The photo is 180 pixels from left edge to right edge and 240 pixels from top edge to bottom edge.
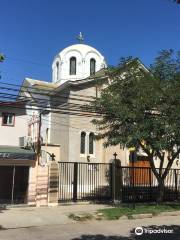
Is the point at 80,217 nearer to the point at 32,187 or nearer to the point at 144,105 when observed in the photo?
the point at 32,187

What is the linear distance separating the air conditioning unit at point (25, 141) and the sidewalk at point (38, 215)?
193 inches

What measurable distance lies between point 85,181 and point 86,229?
9.81 metres

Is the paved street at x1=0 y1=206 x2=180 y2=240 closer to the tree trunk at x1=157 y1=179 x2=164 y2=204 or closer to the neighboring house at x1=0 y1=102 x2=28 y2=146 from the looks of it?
the tree trunk at x1=157 y1=179 x2=164 y2=204

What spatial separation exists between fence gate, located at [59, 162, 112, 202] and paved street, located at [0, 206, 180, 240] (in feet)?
12.8

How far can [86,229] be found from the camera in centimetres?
1521

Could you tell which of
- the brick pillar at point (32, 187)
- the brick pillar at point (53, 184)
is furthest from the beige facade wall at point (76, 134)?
the brick pillar at point (53, 184)

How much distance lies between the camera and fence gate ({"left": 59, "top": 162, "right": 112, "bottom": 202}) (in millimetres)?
22828

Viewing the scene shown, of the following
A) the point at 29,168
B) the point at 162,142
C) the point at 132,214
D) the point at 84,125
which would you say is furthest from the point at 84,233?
the point at 84,125

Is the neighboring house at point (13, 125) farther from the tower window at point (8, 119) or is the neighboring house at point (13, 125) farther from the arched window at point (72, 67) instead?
the arched window at point (72, 67)

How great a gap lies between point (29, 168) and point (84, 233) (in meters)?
8.46

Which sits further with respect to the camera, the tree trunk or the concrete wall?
the concrete wall

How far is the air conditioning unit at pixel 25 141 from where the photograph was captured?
81.0 ft

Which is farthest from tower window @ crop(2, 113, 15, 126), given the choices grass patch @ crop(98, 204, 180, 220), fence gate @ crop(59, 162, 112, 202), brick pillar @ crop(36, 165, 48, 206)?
grass patch @ crop(98, 204, 180, 220)

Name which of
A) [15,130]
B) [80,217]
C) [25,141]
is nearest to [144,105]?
[80,217]
